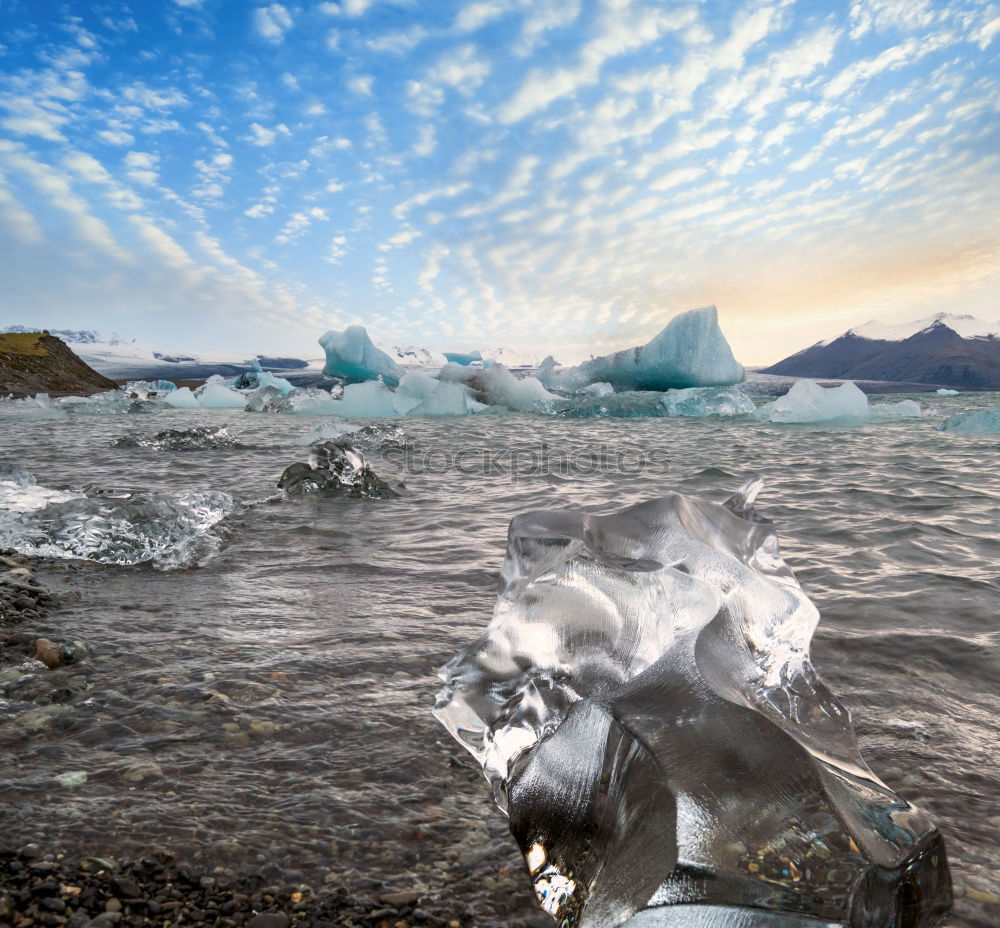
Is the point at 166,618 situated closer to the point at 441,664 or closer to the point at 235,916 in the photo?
the point at 441,664

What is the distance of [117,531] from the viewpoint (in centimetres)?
405

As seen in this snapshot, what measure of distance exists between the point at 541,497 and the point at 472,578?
2.80m

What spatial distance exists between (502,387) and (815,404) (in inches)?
408

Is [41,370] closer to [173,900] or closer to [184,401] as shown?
[184,401]

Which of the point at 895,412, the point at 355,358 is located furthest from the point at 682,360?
the point at 355,358

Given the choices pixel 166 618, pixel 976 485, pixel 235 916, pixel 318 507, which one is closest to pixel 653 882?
pixel 235 916

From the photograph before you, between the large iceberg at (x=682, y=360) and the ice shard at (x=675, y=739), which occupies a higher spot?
the large iceberg at (x=682, y=360)

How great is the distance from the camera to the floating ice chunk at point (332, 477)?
621 cm

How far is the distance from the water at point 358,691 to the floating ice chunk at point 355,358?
22.3 meters

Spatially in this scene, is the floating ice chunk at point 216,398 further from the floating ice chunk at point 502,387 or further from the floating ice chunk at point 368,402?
the floating ice chunk at point 502,387

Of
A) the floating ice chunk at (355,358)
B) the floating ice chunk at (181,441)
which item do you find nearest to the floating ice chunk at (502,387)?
the floating ice chunk at (355,358)

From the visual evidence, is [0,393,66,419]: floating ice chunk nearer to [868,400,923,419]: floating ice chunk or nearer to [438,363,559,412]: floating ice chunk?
[438,363,559,412]: floating ice chunk

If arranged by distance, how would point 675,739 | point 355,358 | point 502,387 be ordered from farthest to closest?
point 355,358, point 502,387, point 675,739

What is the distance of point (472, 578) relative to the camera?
3.67m
